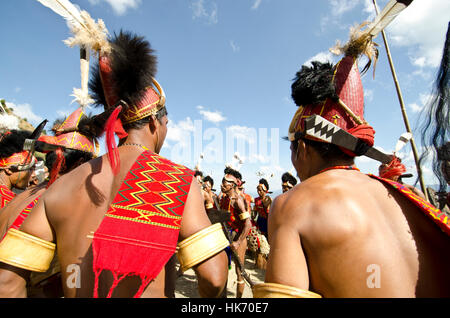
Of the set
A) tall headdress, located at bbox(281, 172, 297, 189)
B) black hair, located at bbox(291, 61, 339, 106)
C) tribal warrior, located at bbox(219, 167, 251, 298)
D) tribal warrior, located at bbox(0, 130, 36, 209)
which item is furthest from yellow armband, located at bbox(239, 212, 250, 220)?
black hair, located at bbox(291, 61, 339, 106)

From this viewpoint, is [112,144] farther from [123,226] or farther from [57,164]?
[57,164]

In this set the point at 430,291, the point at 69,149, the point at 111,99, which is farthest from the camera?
the point at 69,149

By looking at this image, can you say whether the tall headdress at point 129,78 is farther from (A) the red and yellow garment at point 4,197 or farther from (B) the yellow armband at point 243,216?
(B) the yellow armband at point 243,216

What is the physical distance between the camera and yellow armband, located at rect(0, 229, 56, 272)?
1.50m

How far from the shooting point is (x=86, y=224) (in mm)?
1475

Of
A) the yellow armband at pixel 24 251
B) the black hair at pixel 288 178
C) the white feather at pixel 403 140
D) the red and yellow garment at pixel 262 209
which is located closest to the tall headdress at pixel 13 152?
the yellow armband at pixel 24 251

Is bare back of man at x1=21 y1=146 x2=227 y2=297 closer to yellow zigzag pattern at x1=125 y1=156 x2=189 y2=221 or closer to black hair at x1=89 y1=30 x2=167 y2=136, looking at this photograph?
yellow zigzag pattern at x1=125 y1=156 x2=189 y2=221

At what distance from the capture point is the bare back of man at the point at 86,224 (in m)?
1.42

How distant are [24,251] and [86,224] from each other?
1.55 feet

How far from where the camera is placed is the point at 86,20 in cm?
175

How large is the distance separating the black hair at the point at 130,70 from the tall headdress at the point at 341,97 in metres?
1.24
